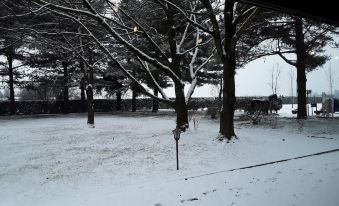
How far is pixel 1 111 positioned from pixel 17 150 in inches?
856

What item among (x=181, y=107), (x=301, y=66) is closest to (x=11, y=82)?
(x=181, y=107)

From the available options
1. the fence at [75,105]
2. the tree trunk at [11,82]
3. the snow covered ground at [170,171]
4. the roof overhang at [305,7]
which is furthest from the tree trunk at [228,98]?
the tree trunk at [11,82]

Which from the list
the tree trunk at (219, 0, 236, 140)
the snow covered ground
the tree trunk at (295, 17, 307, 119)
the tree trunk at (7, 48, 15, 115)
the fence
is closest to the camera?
the snow covered ground

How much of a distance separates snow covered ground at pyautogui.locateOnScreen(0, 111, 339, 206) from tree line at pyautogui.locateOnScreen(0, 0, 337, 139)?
2128 millimetres

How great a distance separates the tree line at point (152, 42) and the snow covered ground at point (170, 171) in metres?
2.13

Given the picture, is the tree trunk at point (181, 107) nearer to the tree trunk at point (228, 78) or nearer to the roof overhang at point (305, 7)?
the tree trunk at point (228, 78)

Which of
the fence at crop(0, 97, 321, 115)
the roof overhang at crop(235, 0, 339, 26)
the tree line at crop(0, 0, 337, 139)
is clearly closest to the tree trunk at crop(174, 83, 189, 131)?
the tree line at crop(0, 0, 337, 139)

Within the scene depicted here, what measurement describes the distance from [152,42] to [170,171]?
5.96 meters

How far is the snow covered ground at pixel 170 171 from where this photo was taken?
6.43m

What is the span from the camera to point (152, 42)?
42.1 ft

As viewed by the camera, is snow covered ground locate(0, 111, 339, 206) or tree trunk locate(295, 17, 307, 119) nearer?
snow covered ground locate(0, 111, 339, 206)

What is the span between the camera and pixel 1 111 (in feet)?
102

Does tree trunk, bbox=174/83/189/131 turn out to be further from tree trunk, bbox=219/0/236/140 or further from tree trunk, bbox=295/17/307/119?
tree trunk, bbox=295/17/307/119

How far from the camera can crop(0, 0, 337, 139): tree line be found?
12211 millimetres
